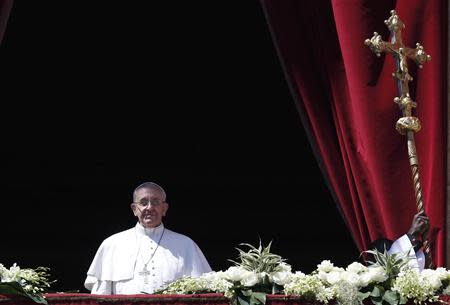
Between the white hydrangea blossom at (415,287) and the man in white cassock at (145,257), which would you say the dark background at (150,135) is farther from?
the white hydrangea blossom at (415,287)

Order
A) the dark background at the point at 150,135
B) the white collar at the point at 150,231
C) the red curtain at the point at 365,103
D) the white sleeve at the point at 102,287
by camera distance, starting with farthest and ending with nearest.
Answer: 1. the dark background at the point at 150,135
2. the white collar at the point at 150,231
3. the red curtain at the point at 365,103
4. the white sleeve at the point at 102,287

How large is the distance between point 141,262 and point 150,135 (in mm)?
2369

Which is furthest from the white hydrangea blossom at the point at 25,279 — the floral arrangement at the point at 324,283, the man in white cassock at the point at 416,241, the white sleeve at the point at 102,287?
the man in white cassock at the point at 416,241

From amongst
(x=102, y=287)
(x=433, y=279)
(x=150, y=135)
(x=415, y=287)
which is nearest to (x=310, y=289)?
(x=415, y=287)

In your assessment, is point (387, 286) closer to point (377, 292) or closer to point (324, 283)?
point (377, 292)

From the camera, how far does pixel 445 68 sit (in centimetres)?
807

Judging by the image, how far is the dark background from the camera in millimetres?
9930

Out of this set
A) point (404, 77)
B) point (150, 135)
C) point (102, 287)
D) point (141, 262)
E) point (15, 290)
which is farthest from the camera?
point (150, 135)

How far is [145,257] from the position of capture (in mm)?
7855

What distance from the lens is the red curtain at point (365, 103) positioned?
7820 millimetres

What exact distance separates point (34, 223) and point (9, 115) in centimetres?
88

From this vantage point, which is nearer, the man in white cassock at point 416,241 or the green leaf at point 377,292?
the green leaf at point 377,292

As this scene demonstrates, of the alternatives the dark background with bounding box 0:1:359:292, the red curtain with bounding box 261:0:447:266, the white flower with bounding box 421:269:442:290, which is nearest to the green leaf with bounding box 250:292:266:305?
the white flower with bounding box 421:269:442:290

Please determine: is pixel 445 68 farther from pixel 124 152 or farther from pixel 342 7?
pixel 124 152
